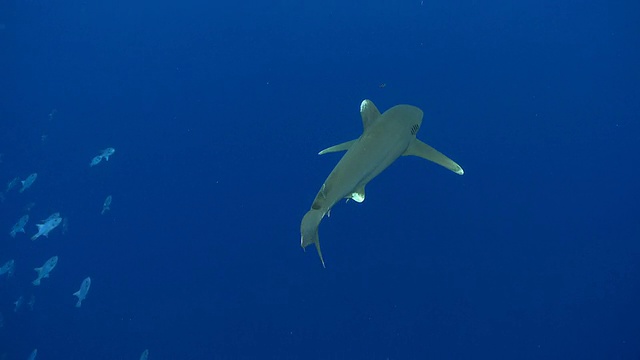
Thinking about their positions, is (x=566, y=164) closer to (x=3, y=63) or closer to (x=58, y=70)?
(x=58, y=70)

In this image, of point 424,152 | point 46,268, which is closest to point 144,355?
point 46,268

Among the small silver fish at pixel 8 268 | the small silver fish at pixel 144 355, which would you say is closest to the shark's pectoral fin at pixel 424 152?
the small silver fish at pixel 144 355

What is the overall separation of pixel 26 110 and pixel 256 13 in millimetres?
5812

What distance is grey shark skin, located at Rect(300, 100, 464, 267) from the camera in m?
2.06

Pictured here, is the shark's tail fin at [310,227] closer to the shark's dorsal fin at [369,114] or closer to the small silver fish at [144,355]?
the shark's dorsal fin at [369,114]

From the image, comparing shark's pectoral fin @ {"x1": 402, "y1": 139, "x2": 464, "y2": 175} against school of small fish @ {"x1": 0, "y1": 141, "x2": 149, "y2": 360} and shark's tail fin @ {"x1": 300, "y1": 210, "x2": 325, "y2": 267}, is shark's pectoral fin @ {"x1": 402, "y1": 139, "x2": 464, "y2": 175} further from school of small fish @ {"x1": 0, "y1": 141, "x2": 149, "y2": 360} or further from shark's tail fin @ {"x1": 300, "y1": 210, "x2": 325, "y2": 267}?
school of small fish @ {"x1": 0, "y1": 141, "x2": 149, "y2": 360}

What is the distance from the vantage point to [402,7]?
33.4ft

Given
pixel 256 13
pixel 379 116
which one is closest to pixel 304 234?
pixel 379 116

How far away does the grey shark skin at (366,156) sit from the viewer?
81.2 inches

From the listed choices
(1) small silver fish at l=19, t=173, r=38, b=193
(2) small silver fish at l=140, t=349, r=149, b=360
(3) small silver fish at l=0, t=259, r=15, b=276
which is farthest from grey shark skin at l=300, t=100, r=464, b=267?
(3) small silver fish at l=0, t=259, r=15, b=276

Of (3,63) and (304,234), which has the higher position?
(304,234)

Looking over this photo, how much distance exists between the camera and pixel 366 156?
2229 mm

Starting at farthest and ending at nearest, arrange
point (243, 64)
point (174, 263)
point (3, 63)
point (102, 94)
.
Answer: point (3, 63)
point (102, 94)
point (243, 64)
point (174, 263)

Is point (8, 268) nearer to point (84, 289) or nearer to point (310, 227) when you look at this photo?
point (84, 289)
